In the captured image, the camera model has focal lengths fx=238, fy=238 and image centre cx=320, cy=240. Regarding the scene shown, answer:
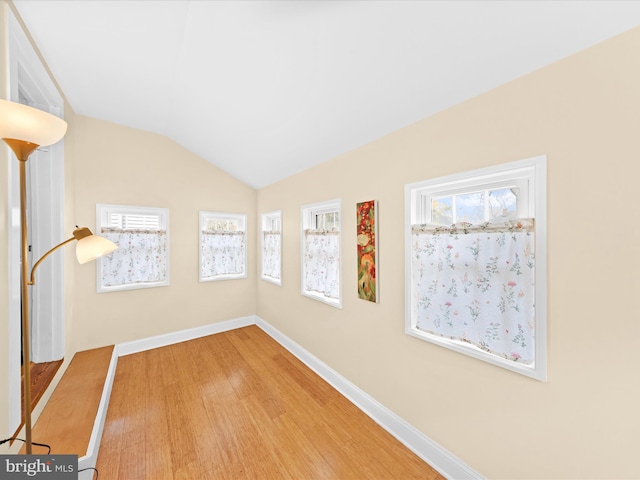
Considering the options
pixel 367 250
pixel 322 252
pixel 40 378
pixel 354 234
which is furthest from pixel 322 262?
pixel 40 378

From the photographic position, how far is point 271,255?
3750 millimetres

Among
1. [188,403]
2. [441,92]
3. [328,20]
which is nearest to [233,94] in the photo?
[328,20]

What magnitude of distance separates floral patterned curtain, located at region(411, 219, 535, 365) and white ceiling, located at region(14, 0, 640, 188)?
0.84m

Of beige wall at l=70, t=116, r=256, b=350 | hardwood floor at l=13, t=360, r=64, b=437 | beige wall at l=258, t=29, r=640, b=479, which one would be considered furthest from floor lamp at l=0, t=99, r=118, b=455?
beige wall at l=70, t=116, r=256, b=350

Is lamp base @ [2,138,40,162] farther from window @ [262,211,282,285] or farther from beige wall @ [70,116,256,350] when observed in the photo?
window @ [262,211,282,285]

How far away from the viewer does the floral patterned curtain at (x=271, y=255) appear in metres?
3.56

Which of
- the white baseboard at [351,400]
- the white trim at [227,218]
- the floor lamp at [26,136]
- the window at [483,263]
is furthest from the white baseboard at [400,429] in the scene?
the floor lamp at [26,136]

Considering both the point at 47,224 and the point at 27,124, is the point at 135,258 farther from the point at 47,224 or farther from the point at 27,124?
the point at 27,124

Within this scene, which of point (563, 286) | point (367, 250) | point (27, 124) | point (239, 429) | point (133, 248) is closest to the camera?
point (27, 124)

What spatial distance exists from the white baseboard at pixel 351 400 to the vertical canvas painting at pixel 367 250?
92 centimetres

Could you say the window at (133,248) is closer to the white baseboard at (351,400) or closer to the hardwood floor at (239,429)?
the white baseboard at (351,400)

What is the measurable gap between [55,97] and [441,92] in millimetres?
3280

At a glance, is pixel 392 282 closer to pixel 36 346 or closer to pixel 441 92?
pixel 441 92

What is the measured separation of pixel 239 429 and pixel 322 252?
172 cm
